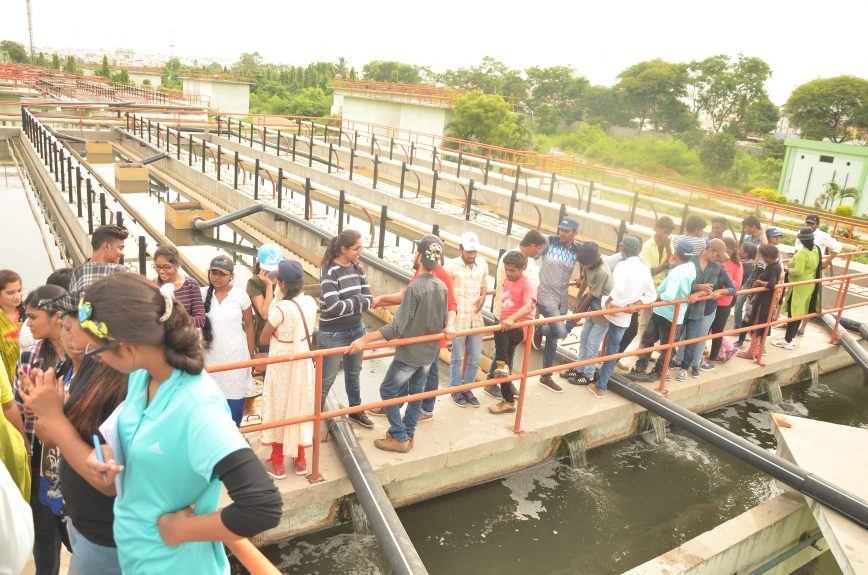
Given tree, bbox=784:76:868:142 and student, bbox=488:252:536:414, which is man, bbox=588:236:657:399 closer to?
student, bbox=488:252:536:414

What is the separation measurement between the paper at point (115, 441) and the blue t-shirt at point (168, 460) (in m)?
0.01

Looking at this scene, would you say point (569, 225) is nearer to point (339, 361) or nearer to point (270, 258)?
point (339, 361)

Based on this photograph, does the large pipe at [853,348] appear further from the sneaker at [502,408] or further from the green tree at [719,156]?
the green tree at [719,156]

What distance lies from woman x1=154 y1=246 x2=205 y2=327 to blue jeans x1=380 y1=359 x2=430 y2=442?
1.43 meters

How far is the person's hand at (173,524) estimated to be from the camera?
1769 millimetres

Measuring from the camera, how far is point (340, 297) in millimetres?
4641

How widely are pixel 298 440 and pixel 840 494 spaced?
405 cm

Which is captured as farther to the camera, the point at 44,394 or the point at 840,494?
the point at 840,494

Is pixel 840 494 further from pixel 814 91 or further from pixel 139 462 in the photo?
pixel 814 91

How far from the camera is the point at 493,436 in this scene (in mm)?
5363

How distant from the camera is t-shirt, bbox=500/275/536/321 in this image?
559cm

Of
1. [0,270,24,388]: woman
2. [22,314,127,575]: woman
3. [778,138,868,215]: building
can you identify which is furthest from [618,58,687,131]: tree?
[22,314,127,575]: woman

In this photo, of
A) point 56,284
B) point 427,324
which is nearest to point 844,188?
point 427,324

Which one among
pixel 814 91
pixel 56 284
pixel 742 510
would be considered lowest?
pixel 742 510
